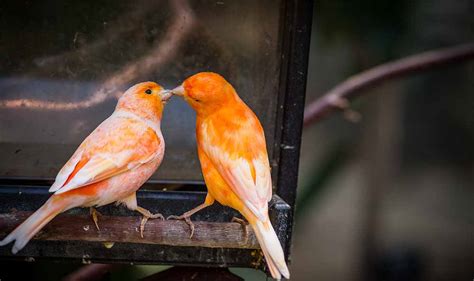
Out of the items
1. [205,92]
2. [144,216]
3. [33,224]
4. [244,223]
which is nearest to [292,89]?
[205,92]

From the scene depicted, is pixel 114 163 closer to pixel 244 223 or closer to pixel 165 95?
pixel 165 95

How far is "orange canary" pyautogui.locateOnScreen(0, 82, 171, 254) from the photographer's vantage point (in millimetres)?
2480

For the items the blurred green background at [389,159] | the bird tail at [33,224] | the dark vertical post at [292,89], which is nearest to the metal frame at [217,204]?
the dark vertical post at [292,89]

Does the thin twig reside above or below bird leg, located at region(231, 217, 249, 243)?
above

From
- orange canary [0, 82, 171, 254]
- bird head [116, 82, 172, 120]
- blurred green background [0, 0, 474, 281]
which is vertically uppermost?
bird head [116, 82, 172, 120]

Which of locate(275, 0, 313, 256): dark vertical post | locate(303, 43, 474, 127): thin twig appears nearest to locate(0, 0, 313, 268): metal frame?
locate(275, 0, 313, 256): dark vertical post

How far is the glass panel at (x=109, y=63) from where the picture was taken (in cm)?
324

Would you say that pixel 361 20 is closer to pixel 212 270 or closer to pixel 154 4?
pixel 154 4

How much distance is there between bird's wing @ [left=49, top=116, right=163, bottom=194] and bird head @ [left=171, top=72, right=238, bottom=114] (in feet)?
0.56

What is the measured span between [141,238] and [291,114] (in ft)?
2.76

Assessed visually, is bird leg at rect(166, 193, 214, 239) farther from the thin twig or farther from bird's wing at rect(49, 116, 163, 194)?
the thin twig

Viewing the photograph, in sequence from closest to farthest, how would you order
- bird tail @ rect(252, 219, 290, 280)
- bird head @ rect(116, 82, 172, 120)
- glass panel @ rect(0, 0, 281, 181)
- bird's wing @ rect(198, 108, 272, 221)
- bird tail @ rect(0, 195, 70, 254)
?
bird tail @ rect(0, 195, 70, 254) < bird tail @ rect(252, 219, 290, 280) < bird's wing @ rect(198, 108, 272, 221) < bird head @ rect(116, 82, 172, 120) < glass panel @ rect(0, 0, 281, 181)

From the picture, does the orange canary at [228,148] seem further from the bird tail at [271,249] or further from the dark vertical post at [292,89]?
the dark vertical post at [292,89]

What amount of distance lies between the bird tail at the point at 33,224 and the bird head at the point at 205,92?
0.56m
